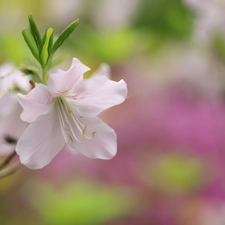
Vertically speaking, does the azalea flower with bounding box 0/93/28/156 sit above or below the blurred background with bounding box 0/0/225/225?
above

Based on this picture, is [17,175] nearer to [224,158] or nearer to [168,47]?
[224,158]

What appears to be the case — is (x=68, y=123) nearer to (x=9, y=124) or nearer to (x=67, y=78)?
(x=67, y=78)

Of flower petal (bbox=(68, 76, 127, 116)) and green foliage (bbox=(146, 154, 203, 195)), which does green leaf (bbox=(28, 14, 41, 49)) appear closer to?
flower petal (bbox=(68, 76, 127, 116))

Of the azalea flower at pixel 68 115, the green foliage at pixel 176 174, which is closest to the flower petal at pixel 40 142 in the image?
the azalea flower at pixel 68 115

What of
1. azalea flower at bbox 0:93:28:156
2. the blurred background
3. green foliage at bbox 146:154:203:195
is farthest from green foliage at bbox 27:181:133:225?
azalea flower at bbox 0:93:28:156

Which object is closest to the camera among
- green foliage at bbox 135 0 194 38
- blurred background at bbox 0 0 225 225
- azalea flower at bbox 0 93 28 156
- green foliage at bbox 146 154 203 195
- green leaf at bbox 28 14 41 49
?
green leaf at bbox 28 14 41 49

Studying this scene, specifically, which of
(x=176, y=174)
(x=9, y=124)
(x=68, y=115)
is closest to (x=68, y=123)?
(x=68, y=115)

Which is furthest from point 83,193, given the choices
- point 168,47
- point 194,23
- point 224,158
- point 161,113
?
point 168,47

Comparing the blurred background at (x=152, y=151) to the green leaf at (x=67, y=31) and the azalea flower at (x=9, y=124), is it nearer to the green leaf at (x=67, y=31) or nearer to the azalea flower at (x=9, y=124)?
the azalea flower at (x=9, y=124)
